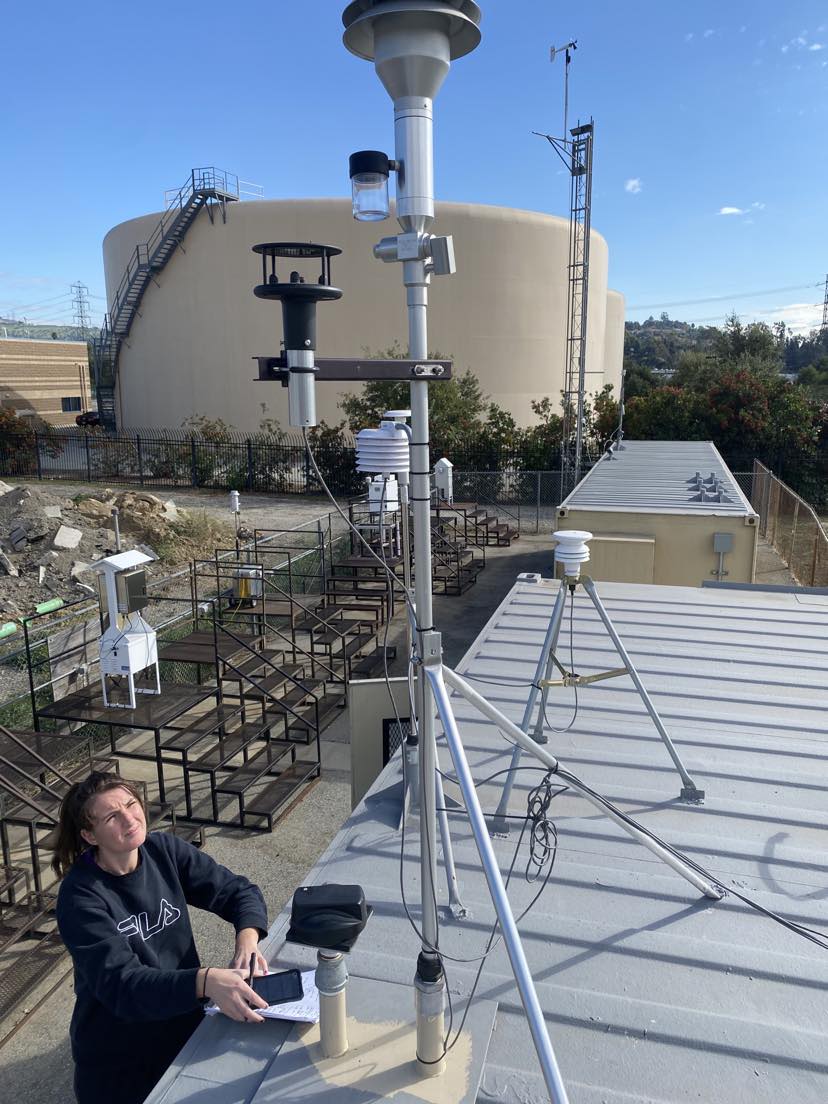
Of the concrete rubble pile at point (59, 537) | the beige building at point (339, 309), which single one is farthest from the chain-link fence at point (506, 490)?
the concrete rubble pile at point (59, 537)

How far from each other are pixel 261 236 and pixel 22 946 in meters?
32.9

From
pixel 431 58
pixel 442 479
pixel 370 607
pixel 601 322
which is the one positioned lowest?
pixel 370 607

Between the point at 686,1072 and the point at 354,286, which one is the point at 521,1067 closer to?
the point at 686,1072

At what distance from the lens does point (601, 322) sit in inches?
1688

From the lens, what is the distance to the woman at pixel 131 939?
2.36 meters

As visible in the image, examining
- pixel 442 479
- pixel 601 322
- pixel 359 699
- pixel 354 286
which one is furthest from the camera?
pixel 601 322

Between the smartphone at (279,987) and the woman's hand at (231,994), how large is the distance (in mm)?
41

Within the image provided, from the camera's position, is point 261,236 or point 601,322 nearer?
point 261,236

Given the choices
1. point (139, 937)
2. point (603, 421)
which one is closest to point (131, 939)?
point (139, 937)

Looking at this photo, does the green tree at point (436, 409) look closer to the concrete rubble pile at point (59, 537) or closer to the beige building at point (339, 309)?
the beige building at point (339, 309)

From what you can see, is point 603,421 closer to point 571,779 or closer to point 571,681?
point 571,681

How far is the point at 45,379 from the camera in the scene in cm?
4956

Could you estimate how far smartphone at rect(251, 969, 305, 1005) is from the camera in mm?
2471

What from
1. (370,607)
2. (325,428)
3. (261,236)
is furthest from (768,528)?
(261,236)
